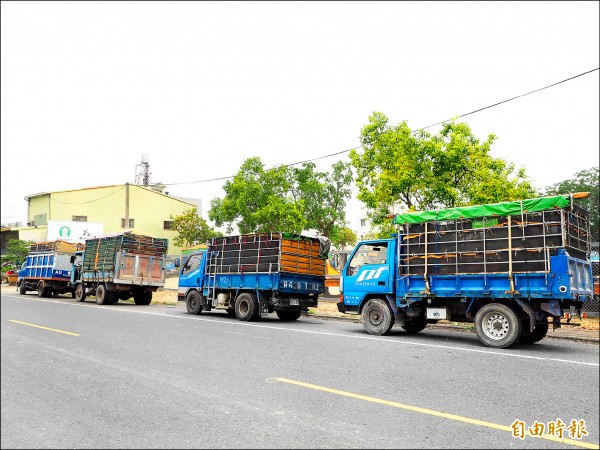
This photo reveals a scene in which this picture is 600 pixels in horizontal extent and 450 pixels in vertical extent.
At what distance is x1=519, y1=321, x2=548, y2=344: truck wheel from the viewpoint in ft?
34.8

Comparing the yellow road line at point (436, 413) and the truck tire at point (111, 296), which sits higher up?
the truck tire at point (111, 296)

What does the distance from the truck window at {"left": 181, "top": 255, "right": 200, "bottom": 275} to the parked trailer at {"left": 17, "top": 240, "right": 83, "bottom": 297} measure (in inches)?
454

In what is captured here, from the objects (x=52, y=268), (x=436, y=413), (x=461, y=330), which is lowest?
(x=436, y=413)

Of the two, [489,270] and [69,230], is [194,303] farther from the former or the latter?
[69,230]

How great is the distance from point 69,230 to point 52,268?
21.2m

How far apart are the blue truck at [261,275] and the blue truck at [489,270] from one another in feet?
11.4

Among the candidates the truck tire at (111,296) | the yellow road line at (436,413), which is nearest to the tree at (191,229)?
the truck tire at (111,296)

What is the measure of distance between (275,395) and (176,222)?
44.0 m

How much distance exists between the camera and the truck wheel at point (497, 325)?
32.6 feet

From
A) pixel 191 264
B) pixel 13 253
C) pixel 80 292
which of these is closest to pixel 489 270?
pixel 191 264

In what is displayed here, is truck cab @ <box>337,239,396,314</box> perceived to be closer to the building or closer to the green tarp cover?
the green tarp cover

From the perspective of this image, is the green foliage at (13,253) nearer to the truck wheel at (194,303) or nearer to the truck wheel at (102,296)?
the truck wheel at (102,296)

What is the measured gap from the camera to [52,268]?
2698cm

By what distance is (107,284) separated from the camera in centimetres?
2266
